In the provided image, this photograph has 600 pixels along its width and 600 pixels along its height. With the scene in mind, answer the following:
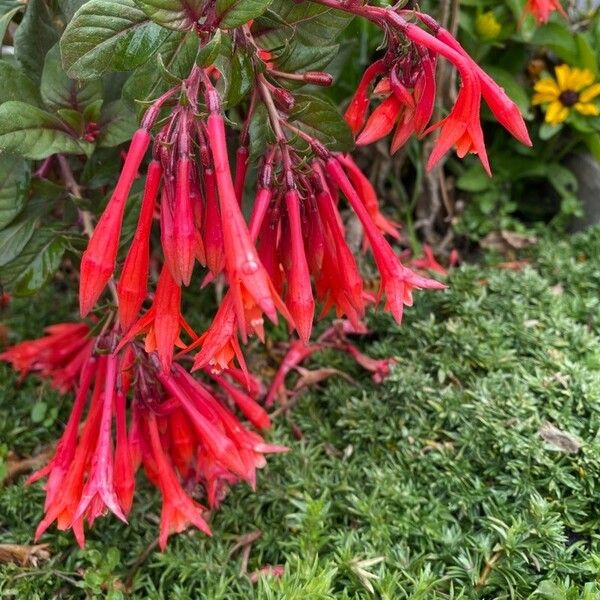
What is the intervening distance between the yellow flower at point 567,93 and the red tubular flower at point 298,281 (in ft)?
Result: 4.12

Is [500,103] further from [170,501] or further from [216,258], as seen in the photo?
[170,501]

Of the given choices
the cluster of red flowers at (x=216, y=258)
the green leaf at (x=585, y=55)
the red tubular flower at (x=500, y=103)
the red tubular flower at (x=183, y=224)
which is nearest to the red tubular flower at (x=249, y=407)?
the cluster of red flowers at (x=216, y=258)

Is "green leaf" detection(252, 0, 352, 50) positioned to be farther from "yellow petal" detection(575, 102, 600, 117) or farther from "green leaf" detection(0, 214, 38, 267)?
"yellow petal" detection(575, 102, 600, 117)

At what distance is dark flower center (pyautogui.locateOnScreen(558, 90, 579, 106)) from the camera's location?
6.43ft

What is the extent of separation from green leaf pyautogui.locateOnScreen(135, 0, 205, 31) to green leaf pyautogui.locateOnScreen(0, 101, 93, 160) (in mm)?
332

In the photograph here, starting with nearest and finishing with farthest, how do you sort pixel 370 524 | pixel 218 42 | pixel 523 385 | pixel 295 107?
1. pixel 218 42
2. pixel 295 107
3. pixel 370 524
4. pixel 523 385

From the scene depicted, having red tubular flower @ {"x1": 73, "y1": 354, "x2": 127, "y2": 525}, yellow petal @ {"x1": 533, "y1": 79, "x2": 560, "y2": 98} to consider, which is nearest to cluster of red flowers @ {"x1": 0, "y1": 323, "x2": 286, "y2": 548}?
red tubular flower @ {"x1": 73, "y1": 354, "x2": 127, "y2": 525}

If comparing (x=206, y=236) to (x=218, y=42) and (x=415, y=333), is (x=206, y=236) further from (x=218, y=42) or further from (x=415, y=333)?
(x=415, y=333)

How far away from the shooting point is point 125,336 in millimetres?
988

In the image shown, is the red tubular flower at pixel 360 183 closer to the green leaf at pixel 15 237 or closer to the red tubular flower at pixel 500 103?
the red tubular flower at pixel 500 103

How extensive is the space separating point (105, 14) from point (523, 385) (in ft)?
3.19

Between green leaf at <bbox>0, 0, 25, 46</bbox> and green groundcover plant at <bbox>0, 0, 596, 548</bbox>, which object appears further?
green leaf at <bbox>0, 0, 25, 46</bbox>

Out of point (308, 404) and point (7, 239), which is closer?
point (7, 239)

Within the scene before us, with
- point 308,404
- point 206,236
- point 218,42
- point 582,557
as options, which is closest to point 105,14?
point 218,42
